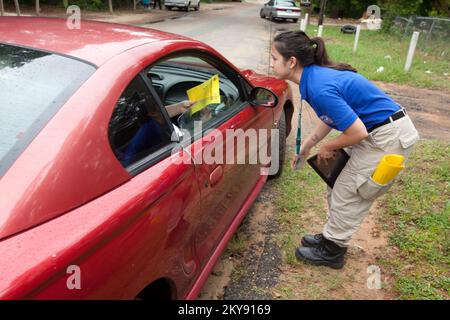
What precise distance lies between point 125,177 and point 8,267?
1.74ft

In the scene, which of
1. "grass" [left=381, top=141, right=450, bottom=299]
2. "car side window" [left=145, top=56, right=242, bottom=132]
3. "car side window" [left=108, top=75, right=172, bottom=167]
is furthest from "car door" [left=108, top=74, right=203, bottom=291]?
"grass" [left=381, top=141, right=450, bottom=299]

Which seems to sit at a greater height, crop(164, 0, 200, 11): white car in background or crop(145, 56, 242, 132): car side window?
crop(145, 56, 242, 132): car side window

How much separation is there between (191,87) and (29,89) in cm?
160

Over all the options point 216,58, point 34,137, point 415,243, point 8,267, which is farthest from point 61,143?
point 415,243

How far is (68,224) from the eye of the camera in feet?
4.13

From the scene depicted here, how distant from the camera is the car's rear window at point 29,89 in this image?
4.45 ft

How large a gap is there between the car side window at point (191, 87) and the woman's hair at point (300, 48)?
47 cm

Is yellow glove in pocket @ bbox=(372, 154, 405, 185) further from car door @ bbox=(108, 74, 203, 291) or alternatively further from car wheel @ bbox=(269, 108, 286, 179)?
car wheel @ bbox=(269, 108, 286, 179)

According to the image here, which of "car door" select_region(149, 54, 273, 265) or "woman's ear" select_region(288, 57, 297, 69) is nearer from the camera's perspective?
"car door" select_region(149, 54, 273, 265)

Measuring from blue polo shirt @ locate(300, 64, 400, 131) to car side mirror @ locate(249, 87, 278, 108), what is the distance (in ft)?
1.74

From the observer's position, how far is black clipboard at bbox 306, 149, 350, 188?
8.50 ft

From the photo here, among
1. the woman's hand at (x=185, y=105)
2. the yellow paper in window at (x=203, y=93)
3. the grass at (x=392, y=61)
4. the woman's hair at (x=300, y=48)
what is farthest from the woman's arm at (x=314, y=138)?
the grass at (x=392, y=61)

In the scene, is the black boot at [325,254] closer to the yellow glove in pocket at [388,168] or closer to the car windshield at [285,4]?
the yellow glove in pocket at [388,168]

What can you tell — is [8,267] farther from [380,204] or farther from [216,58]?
[380,204]
